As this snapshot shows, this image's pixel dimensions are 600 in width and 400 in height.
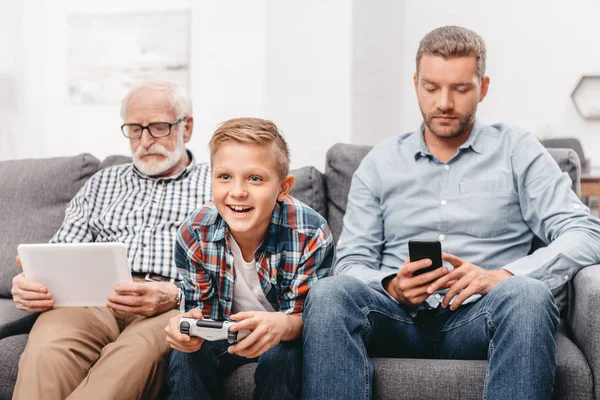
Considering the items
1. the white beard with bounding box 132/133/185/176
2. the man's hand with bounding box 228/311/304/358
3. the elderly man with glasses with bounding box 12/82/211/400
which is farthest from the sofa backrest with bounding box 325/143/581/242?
the man's hand with bounding box 228/311/304/358

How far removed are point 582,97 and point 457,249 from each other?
291 centimetres

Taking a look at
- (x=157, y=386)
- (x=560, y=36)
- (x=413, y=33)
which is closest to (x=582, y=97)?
(x=560, y=36)

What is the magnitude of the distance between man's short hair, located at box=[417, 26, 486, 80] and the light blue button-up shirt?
0.65 ft

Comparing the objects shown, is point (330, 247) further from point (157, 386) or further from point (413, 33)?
point (413, 33)

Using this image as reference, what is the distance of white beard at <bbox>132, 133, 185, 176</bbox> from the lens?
2072mm

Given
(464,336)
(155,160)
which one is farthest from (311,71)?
(464,336)

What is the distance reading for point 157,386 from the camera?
1556 mm

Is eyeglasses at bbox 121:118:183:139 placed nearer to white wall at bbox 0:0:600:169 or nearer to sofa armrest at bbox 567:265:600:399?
sofa armrest at bbox 567:265:600:399

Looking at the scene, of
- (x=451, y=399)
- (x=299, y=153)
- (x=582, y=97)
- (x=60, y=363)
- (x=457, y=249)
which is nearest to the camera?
(x=451, y=399)

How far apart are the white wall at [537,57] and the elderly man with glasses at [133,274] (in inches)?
98.9

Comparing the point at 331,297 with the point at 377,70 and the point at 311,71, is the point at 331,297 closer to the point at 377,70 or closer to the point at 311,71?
the point at 311,71

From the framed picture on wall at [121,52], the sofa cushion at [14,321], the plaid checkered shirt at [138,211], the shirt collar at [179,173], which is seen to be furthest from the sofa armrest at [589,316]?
the framed picture on wall at [121,52]

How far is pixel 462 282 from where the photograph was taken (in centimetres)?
149

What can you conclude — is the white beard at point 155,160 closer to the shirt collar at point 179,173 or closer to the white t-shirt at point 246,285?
the shirt collar at point 179,173
